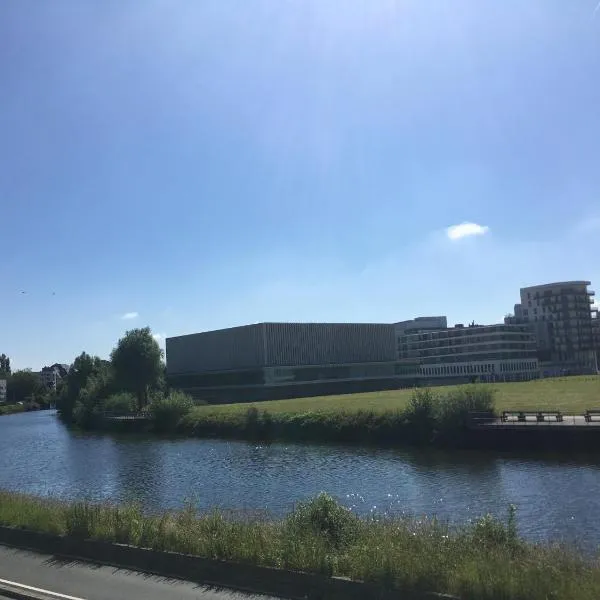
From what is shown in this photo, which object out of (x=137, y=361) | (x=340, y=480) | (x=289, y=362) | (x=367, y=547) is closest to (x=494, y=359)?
(x=289, y=362)

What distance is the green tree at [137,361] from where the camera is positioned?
114875 mm

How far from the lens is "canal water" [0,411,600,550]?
92.3 ft

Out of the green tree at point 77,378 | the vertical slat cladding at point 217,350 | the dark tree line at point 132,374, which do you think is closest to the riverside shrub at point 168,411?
the dark tree line at point 132,374

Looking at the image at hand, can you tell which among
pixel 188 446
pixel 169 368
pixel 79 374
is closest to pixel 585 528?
pixel 188 446

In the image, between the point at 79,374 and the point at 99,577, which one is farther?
the point at 79,374

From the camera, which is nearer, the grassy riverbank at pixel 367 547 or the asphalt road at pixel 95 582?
the grassy riverbank at pixel 367 547

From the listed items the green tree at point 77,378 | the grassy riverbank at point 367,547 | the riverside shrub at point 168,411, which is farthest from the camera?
the green tree at point 77,378

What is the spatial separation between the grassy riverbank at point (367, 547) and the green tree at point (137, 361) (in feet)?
332

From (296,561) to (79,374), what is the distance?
459 ft

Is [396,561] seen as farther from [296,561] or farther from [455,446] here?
[455,446]

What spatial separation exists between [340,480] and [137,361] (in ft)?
270

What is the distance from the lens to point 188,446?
67562 mm

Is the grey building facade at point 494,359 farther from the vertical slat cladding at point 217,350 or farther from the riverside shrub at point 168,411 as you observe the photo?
the riverside shrub at point 168,411

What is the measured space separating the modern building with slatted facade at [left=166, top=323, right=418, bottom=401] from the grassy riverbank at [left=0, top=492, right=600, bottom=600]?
136 metres
